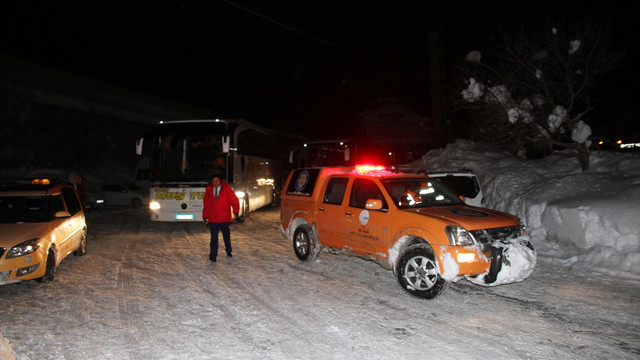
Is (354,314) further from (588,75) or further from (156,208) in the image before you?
(588,75)

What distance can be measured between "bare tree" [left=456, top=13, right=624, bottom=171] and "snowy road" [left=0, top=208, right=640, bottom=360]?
5823 millimetres

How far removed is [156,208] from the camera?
12898mm

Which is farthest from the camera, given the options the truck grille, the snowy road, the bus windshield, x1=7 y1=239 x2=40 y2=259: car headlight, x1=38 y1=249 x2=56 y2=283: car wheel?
the bus windshield

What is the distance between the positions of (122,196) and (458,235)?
20.2 metres

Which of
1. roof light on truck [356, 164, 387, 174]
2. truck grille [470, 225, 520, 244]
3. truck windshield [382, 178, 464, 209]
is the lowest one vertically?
truck grille [470, 225, 520, 244]

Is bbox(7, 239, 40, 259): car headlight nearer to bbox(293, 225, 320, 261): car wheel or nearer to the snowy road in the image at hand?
the snowy road

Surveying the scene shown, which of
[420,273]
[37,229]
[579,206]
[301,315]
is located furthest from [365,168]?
[37,229]

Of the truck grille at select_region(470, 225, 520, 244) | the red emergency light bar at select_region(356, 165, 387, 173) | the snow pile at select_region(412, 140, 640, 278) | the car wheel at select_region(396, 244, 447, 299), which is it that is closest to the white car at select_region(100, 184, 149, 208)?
the red emergency light bar at select_region(356, 165, 387, 173)

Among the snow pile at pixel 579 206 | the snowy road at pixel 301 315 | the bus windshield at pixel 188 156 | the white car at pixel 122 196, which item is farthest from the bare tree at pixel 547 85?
the white car at pixel 122 196

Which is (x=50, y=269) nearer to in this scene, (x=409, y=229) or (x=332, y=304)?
(x=332, y=304)

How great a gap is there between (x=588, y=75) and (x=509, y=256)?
928cm

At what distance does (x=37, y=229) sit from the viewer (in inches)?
257

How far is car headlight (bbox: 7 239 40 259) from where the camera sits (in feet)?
19.6

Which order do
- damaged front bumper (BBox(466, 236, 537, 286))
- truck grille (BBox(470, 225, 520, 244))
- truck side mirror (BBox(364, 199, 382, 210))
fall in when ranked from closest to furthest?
damaged front bumper (BBox(466, 236, 537, 286)), truck grille (BBox(470, 225, 520, 244)), truck side mirror (BBox(364, 199, 382, 210))
